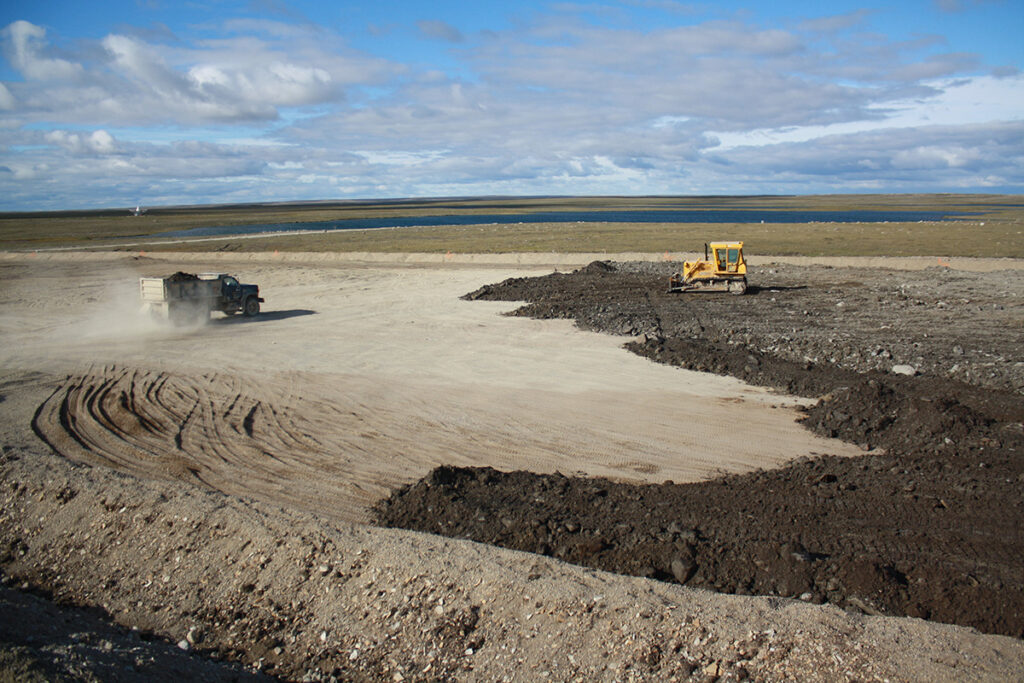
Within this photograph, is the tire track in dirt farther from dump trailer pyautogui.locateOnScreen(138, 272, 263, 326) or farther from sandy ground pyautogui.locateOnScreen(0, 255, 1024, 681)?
dump trailer pyautogui.locateOnScreen(138, 272, 263, 326)

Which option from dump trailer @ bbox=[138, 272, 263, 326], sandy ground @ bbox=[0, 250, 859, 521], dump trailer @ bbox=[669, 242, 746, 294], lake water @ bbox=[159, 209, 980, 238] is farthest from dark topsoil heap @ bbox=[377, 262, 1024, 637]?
lake water @ bbox=[159, 209, 980, 238]

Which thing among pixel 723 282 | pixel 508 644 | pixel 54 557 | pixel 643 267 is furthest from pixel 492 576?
pixel 643 267

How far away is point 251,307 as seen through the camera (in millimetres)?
27219

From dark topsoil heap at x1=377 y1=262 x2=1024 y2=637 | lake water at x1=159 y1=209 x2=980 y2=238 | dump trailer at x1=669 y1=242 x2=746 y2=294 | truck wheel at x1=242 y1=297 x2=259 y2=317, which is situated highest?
lake water at x1=159 y1=209 x2=980 y2=238

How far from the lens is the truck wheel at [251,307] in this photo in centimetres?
2700

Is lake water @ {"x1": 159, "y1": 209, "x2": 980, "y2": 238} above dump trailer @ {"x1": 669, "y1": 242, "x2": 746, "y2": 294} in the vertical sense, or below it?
above

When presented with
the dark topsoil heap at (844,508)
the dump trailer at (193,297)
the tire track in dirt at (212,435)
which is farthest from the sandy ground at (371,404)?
the dark topsoil heap at (844,508)

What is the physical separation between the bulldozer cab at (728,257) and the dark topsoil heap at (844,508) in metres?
12.9

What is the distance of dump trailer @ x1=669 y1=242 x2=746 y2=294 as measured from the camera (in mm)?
30750

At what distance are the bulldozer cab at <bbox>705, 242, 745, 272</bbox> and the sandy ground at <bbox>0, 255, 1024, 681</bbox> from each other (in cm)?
947

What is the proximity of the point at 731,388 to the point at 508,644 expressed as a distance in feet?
36.9

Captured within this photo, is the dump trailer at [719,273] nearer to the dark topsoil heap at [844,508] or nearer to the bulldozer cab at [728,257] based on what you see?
the bulldozer cab at [728,257]

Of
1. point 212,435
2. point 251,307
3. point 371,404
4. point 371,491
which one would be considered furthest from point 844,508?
point 251,307

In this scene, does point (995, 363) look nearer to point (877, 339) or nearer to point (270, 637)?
point (877, 339)
